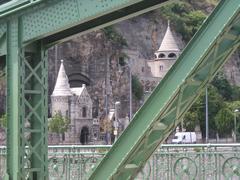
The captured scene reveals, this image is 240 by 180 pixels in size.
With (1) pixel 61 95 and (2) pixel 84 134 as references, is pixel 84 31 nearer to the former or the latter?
(1) pixel 61 95

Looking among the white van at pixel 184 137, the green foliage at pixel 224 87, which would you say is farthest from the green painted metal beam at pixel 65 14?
the green foliage at pixel 224 87

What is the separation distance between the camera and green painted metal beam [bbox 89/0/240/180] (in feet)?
17.4

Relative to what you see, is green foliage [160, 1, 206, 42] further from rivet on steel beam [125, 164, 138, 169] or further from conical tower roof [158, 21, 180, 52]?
rivet on steel beam [125, 164, 138, 169]

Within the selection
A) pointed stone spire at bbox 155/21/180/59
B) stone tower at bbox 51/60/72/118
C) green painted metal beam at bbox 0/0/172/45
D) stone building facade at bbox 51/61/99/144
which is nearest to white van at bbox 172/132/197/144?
stone building facade at bbox 51/61/99/144

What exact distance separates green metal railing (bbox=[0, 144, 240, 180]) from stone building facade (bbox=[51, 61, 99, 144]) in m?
50.7

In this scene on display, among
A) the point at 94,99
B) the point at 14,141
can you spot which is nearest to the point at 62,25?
the point at 14,141

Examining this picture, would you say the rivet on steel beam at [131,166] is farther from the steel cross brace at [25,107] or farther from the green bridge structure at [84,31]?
the steel cross brace at [25,107]

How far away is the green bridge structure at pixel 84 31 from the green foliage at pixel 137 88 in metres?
69.2

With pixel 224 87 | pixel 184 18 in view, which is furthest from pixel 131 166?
pixel 184 18

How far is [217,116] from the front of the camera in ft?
248

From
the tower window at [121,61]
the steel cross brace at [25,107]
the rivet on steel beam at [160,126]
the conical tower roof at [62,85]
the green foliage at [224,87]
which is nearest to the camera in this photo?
the rivet on steel beam at [160,126]

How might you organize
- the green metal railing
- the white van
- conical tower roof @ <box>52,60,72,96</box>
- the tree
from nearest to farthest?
1. the green metal railing
2. the white van
3. conical tower roof @ <box>52,60,72,96</box>
4. the tree

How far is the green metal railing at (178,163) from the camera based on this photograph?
10.0 meters

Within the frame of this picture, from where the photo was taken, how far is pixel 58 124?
5903cm
